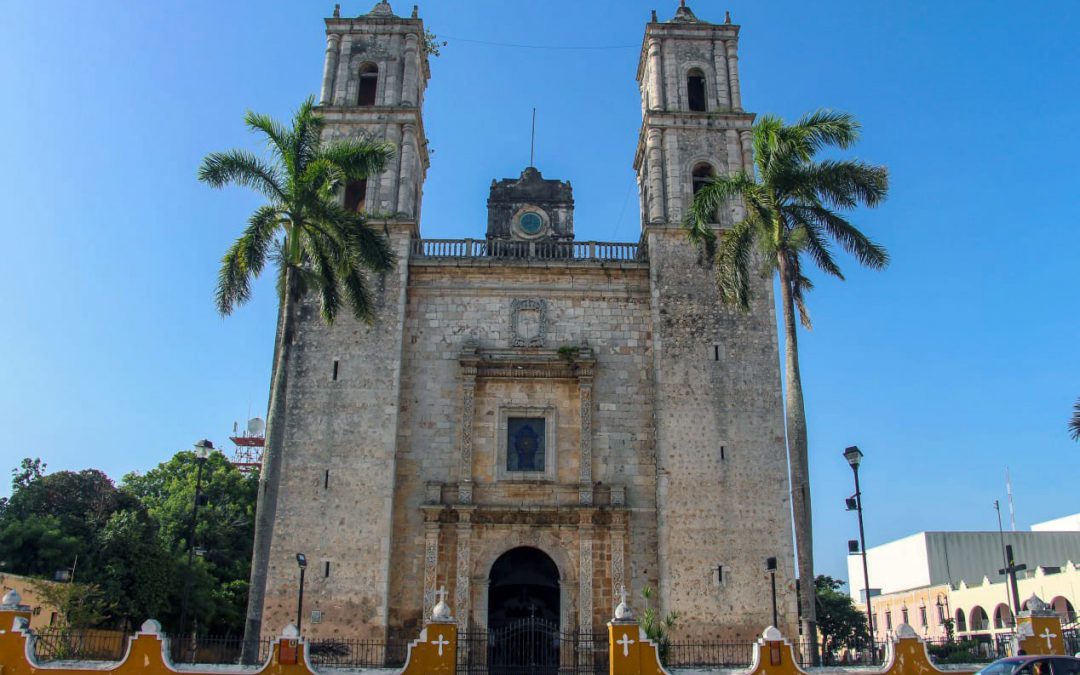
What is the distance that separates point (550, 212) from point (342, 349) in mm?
7701

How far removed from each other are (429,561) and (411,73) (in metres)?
13.2

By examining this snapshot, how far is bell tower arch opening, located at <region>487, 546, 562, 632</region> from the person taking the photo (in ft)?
68.8

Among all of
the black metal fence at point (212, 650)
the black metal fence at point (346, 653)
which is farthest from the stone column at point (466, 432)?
the black metal fence at point (346, 653)

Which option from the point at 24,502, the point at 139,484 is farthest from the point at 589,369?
the point at 139,484

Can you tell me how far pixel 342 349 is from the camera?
22000 mm

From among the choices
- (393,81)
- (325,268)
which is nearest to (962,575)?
(393,81)

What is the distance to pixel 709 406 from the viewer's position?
2162 centimetres

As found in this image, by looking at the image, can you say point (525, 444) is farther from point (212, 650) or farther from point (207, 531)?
point (207, 531)

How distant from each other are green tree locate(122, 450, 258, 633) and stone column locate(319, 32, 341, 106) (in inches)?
451

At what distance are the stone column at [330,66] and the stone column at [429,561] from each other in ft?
38.8

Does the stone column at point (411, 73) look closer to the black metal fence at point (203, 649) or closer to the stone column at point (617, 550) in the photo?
A: the stone column at point (617, 550)

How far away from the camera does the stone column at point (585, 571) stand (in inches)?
794

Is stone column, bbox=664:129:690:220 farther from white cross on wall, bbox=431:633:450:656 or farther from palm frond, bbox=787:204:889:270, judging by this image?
white cross on wall, bbox=431:633:450:656

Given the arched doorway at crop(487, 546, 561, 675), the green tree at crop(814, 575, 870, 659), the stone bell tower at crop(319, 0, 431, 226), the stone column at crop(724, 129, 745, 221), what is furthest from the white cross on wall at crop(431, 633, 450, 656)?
the green tree at crop(814, 575, 870, 659)
